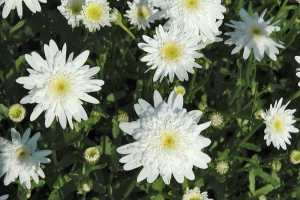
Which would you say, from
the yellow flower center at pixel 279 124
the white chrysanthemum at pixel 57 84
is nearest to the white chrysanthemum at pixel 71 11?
the white chrysanthemum at pixel 57 84

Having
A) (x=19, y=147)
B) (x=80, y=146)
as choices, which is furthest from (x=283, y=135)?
(x=19, y=147)

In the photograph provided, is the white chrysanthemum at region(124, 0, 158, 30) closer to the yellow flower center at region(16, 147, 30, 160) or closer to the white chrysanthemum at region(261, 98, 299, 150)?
the white chrysanthemum at region(261, 98, 299, 150)

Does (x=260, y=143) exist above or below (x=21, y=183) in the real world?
below

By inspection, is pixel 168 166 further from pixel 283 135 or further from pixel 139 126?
pixel 283 135

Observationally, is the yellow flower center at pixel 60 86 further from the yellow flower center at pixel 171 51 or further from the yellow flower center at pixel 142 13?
the yellow flower center at pixel 142 13

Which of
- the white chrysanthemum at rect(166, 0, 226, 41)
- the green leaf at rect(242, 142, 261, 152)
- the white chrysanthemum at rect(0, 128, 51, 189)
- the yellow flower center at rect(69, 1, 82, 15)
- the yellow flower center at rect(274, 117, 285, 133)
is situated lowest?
the green leaf at rect(242, 142, 261, 152)

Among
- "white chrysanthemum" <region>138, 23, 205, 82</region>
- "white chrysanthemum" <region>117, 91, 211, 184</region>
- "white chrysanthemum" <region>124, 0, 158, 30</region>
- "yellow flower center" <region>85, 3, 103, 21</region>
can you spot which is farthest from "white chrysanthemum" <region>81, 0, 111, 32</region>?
"white chrysanthemum" <region>117, 91, 211, 184</region>

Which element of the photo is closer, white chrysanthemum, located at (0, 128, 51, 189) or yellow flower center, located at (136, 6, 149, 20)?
white chrysanthemum, located at (0, 128, 51, 189)
